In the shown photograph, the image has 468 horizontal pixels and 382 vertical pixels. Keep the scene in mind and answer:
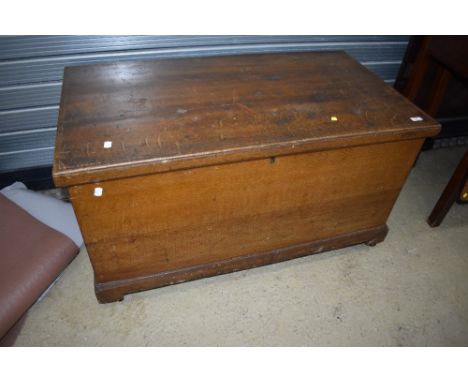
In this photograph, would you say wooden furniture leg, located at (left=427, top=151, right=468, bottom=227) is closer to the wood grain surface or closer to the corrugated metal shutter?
the wood grain surface

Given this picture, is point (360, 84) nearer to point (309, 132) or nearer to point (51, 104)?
point (309, 132)

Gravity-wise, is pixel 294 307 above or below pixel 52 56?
below

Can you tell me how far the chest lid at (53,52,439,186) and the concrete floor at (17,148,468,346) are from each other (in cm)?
55

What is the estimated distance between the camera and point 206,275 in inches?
46.9

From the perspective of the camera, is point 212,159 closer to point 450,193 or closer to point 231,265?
point 231,265

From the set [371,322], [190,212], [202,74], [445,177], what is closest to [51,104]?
[202,74]

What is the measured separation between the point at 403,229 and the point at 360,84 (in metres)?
0.68

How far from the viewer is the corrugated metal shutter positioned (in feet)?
4.24

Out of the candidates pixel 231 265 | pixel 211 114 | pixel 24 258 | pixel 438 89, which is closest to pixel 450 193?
pixel 438 89

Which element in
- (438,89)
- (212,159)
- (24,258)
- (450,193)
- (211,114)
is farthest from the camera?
(438,89)

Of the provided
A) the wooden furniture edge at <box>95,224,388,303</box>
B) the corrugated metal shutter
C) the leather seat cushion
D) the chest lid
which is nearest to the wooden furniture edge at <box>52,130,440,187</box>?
the chest lid

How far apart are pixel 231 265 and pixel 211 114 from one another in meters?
0.52

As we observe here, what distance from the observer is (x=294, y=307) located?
1202 millimetres

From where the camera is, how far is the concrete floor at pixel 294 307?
1113mm
